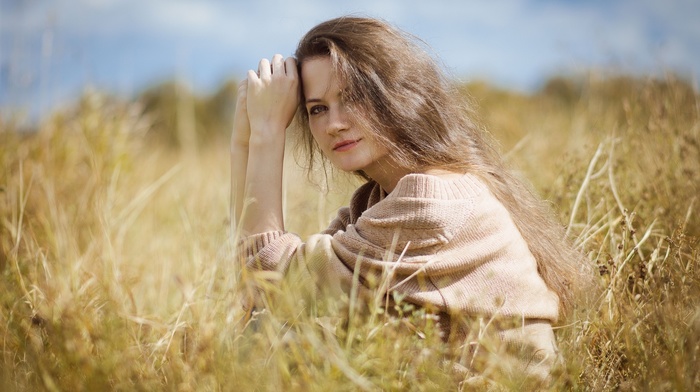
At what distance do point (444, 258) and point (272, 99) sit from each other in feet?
2.96

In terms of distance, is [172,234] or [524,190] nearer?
[524,190]

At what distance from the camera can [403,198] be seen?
1.78 metres

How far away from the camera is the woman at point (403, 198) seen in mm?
1757

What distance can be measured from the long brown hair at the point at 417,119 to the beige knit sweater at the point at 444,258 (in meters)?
0.16

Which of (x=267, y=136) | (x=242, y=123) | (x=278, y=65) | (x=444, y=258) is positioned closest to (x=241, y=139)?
(x=242, y=123)

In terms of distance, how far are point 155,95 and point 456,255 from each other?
47.7 feet

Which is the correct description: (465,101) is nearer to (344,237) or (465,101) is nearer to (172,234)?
(344,237)

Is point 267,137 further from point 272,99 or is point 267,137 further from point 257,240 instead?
point 257,240

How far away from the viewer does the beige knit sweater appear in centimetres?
174

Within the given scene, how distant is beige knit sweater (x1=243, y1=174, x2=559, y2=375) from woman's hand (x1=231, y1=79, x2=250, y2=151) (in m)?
0.64

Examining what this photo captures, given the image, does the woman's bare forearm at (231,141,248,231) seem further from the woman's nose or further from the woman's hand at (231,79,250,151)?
the woman's nose

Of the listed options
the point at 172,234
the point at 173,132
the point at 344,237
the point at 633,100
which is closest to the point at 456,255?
the point at 344,237

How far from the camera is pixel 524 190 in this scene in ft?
7.16

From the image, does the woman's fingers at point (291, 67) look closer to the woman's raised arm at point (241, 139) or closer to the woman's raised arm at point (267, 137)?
the woman's raised arm at point (267, 137)
